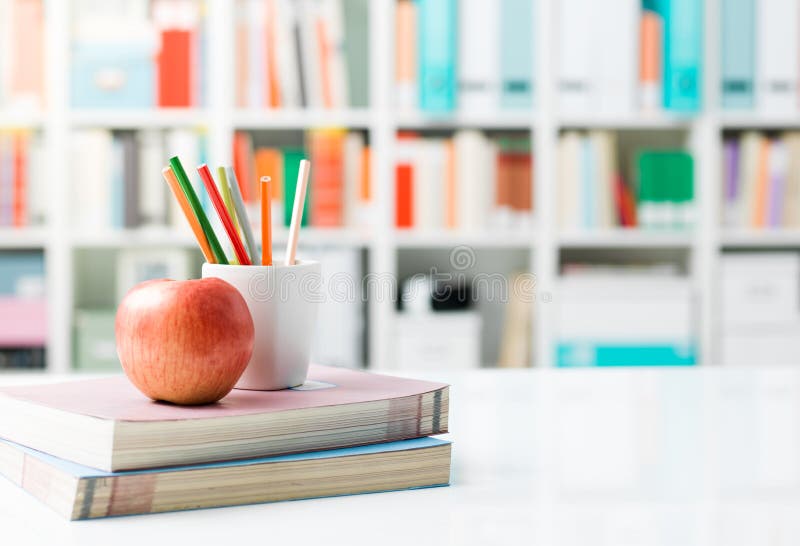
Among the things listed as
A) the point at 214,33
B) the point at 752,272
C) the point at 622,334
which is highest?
the point at 214,33

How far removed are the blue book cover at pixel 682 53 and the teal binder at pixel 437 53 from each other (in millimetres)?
588

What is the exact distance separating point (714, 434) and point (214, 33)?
2.11 m

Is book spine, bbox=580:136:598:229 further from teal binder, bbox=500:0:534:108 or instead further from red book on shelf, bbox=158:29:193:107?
red book on shelf, bbox=158:29:193:107

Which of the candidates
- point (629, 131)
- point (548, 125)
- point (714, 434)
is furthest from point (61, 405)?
point (629, 131)

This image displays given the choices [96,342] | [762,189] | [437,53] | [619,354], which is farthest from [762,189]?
[96,342]

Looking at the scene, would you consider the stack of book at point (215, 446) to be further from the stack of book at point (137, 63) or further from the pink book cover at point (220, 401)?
the stack of book at point (137, 63)

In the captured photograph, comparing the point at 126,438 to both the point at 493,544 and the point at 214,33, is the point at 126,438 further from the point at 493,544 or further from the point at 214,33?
the point at 214,33

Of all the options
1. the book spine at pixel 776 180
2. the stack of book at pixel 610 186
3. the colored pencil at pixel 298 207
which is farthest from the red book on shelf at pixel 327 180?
the colored pencil at pixel 298 207

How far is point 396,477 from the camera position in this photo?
0.62m

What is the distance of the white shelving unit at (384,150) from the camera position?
2.61 m

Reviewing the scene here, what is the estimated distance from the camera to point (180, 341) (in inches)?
23.5

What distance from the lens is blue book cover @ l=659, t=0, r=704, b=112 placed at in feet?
8.45

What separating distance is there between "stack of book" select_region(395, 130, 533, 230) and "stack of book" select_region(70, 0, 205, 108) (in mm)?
623

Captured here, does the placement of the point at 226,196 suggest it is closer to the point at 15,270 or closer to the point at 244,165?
the point at 244,165
